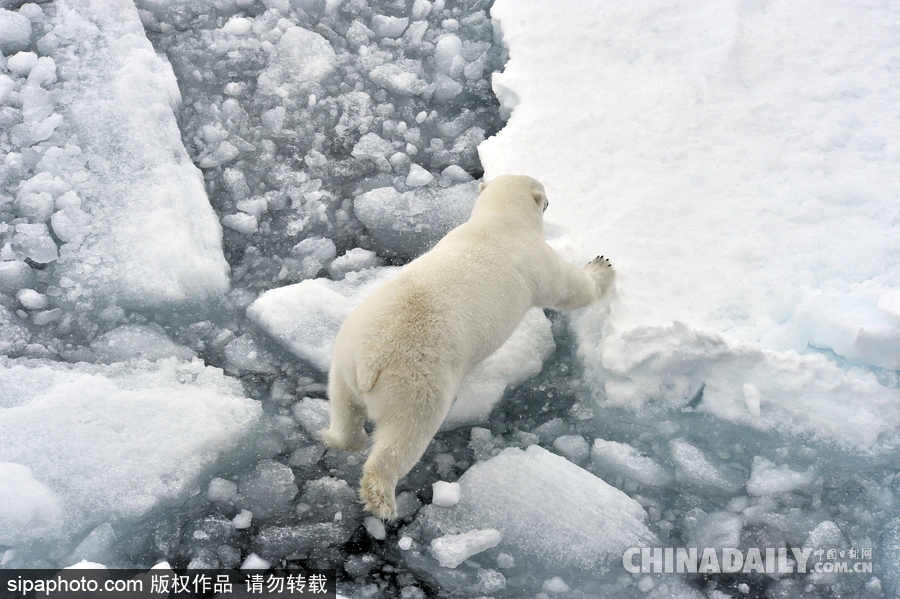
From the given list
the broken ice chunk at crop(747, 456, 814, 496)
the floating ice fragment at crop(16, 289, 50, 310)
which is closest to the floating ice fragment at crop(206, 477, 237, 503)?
the floating ice fragment at crop(16, 289, 50, 310)

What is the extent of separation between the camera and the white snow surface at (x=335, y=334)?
10.1 ft

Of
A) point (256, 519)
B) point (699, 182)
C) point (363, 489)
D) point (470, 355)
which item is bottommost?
point (256, 519)

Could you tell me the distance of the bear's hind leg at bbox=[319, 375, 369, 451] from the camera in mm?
2574

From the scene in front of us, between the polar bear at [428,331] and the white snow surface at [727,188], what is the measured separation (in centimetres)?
48

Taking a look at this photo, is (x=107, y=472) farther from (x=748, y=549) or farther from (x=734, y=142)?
(x=734, y=142)

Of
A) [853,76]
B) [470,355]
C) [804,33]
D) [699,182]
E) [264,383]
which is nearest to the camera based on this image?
[470,355]

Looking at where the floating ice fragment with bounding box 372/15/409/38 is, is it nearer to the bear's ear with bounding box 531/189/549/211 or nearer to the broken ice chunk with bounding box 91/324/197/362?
the bear's ear with bounding box 531/189/549/211

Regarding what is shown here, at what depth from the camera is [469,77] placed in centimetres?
455

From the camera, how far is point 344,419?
2656 millimetres

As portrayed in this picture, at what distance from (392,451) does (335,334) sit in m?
1.09

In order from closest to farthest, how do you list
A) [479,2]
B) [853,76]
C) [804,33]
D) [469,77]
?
[853,76], [804,33], [469,77], [479,2]

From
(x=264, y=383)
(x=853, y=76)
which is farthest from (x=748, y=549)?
(x=853, y=76)

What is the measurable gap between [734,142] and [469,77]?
1761mm

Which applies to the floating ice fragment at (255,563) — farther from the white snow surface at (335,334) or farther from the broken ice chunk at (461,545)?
the white snow surface at (335,334)
